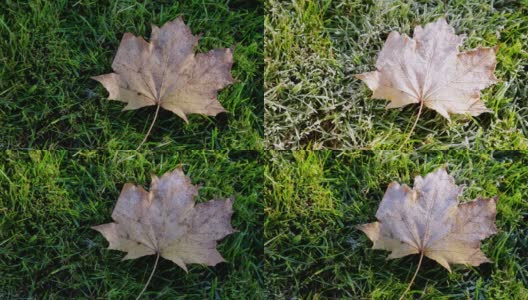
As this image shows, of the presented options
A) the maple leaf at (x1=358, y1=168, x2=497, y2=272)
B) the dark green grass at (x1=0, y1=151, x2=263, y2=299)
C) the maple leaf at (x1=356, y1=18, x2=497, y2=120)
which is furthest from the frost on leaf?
the maple leaf at (x1=358, y1=168, x2=497, y2=272)

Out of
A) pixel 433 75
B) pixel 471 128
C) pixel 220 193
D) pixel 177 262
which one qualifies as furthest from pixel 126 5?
pixel 471 128

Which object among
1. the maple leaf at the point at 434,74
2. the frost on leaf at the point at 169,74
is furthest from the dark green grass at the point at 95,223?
the maple leaf at the point at 434,74

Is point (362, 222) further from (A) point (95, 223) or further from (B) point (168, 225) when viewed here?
(A) point (95, 223)

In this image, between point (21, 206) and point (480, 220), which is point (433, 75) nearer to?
point (480, 220)

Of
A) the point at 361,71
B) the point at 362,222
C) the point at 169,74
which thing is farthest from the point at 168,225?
the point at 361,71

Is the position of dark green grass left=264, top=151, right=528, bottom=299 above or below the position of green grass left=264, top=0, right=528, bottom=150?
below

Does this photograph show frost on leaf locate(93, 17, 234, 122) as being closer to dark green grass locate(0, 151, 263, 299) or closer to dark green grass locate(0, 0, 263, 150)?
dark green grass locate(0, 0, 263, 150)

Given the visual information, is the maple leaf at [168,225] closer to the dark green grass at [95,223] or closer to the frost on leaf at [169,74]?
the dark green grass at [95,223]
